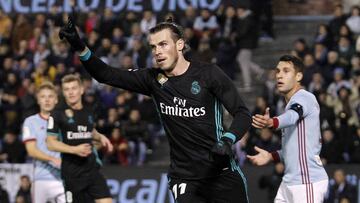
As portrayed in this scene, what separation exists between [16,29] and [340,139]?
29.5 ft

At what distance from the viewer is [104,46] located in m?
22.1

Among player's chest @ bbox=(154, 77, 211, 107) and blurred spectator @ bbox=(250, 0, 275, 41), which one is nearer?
player's chest @ bbox=(154, 77, 211, 107)

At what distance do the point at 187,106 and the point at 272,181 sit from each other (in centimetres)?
844

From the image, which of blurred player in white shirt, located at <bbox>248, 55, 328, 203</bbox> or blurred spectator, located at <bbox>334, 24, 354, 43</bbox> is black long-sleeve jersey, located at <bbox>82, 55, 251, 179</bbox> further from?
blurred spectator, located at <bbox>334, 24, 354, 43</bbox>

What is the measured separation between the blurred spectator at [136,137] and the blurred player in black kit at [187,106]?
33.6 ft

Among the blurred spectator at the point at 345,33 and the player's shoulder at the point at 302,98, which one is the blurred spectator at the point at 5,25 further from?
the player's shoulder at the point at 302,98

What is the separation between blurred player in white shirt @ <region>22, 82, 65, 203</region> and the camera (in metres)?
12.9

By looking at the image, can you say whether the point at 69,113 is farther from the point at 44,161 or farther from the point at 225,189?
the point at 225,189

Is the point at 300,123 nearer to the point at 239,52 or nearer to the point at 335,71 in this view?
the point at 335,71

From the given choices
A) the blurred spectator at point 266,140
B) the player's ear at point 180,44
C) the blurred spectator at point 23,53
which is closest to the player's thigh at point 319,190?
the player's ear at point 180,44

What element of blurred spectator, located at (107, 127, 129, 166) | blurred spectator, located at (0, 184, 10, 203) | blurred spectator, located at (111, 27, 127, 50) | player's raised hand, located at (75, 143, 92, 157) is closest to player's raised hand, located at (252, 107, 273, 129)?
player's raised hand, located at (75, 143, 92, 157)

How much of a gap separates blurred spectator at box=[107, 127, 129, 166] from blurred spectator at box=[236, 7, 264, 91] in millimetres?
3749

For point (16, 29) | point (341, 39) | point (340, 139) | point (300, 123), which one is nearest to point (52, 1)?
point (16, 29)

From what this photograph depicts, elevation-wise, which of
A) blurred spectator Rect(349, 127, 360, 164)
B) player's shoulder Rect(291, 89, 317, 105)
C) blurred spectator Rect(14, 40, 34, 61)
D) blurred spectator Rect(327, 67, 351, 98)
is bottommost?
blurred spectator Rect(349, 127, 360, 164)
